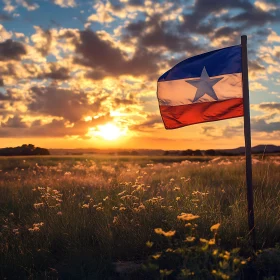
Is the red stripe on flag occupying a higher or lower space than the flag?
lower

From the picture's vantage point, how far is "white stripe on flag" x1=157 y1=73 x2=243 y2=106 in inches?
268

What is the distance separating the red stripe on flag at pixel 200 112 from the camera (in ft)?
22.4

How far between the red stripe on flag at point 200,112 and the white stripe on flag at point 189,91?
7 cm

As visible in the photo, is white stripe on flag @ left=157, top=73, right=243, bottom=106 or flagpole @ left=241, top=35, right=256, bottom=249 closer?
flagpole @ left=241, top=35, right=256, bottom=249

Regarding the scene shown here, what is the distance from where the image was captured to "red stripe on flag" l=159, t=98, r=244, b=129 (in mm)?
6812

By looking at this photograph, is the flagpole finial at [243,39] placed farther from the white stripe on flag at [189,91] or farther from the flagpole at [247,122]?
the white stripe on flag at [189,91]

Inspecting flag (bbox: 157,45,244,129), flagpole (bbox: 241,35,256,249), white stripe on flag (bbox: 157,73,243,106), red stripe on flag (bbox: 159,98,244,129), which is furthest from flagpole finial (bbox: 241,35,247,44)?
red stripe on flag (bbox: 159,98,244,129)

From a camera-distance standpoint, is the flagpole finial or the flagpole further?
the flagpole finial

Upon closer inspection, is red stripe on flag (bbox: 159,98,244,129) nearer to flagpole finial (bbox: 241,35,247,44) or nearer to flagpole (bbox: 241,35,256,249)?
flagpole (bbox: 241,35,256,249)

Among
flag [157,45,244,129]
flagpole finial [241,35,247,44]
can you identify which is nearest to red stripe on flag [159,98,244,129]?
flag [157,45,244,129]

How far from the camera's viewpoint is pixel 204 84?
6.91 metres

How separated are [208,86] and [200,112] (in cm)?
45

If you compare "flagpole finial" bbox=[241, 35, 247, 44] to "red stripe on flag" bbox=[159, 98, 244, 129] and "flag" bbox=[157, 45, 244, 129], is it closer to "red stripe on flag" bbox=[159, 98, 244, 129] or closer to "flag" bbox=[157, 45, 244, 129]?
"flag" bbox=[157, 45, 244, 129]

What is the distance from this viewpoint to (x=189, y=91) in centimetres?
714
